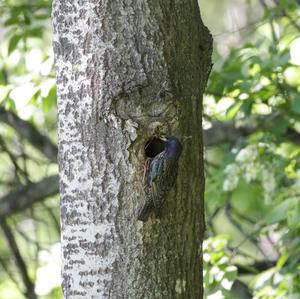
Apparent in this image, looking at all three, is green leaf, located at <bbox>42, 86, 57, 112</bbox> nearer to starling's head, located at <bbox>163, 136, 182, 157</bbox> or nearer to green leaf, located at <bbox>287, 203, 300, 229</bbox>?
green leaf, located at <bbox>287, 203, 300, 229</bbox>

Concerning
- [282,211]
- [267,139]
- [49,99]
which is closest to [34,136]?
→ [49,99]

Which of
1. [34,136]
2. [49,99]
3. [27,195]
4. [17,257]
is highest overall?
[34,136]

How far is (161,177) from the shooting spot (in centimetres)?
151

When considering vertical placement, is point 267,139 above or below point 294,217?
above

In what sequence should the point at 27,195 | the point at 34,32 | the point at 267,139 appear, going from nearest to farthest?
the point at 267,139, the point at 34,32, the point at 27,195

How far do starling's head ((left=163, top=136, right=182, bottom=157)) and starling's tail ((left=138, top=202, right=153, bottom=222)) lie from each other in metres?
0.11

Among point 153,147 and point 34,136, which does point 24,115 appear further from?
point 153,147

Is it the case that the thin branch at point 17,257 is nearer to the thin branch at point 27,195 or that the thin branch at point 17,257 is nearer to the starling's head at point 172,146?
the thin branch at point 27,195

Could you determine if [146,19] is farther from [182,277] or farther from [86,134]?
[182,277]

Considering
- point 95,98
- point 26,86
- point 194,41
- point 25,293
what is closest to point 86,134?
point 95,98

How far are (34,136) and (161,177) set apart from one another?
232 centimetres

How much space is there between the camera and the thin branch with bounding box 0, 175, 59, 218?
11.9 feet

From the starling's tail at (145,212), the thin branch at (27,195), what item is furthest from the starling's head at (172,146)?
the thin branch at (27,195)

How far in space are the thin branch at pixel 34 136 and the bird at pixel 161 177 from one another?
7.35ft
